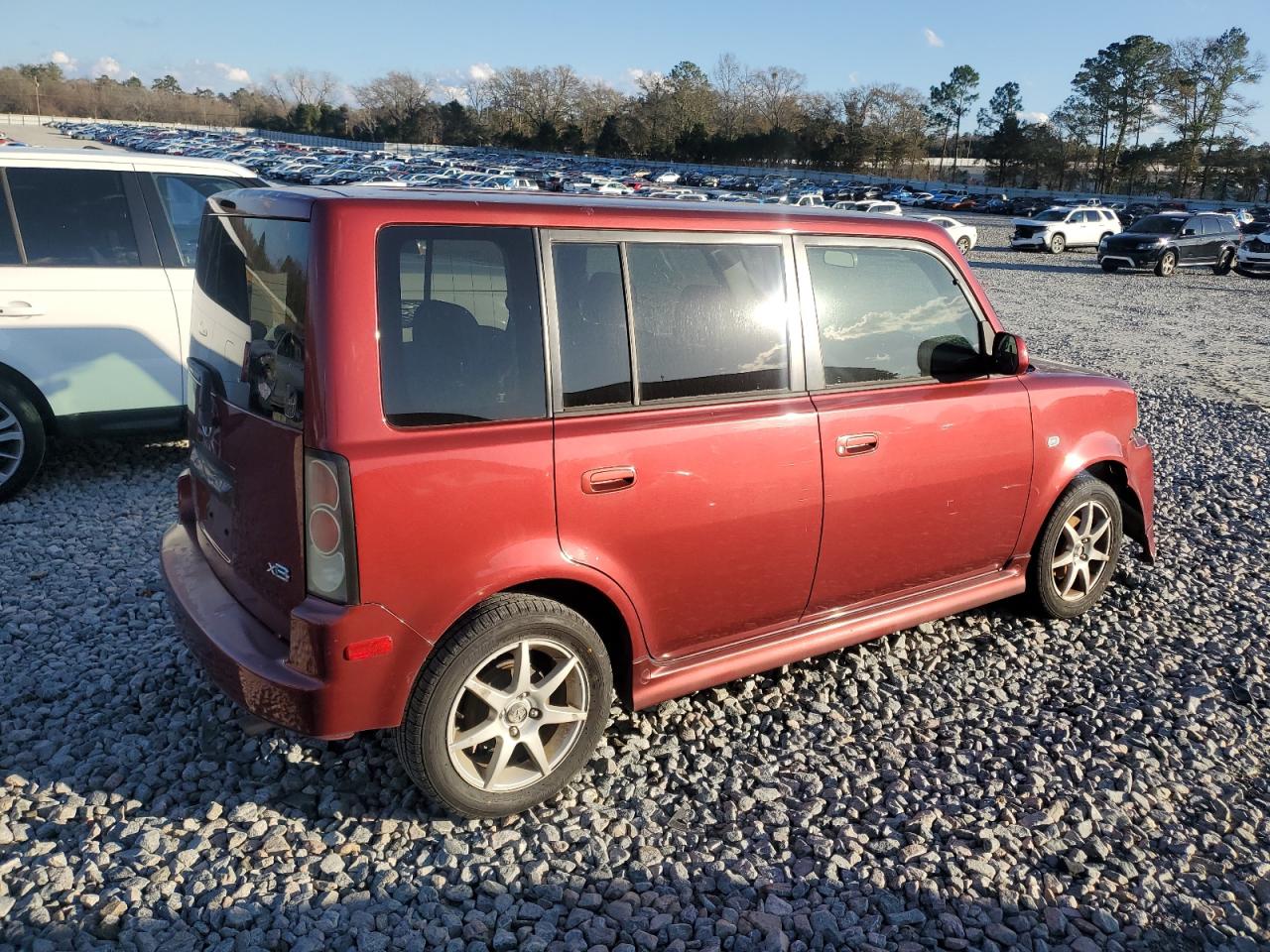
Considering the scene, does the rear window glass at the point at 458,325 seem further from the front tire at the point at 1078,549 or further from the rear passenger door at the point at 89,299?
the rear passenger door at the point at 89,299

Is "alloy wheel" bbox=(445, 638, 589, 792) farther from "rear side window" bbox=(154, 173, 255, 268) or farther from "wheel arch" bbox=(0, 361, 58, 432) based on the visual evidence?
"rear side window" bbox=(154, 173, 255, 268)

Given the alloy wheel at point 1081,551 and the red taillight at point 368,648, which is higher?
the red taillight at point 368,648

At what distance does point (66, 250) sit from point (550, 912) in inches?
200

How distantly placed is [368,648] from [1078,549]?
352 cm

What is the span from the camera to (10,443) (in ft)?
18.2

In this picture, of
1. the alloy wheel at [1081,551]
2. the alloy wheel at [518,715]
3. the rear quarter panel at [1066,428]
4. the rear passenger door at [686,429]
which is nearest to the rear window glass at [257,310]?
the rear passenger door at [686,429]

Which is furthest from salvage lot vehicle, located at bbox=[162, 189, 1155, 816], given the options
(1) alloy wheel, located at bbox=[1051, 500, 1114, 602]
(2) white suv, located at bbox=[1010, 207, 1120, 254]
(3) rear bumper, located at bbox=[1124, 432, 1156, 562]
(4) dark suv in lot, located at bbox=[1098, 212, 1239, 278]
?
(2) white suv, located at bbox=[1010, 207, 1120, 254]

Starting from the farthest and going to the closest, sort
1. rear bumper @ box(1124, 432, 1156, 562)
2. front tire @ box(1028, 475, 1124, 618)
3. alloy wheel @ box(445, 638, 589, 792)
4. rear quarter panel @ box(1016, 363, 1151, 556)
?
rear bumper @ box(1124, 432, 1156, 562) < front tire @ box(1028, 475, 1124, 618) < rear quarter panel @ box(1016, 363, 1151, 556) < alloy wheel @ box(445, 638, 589, 792)

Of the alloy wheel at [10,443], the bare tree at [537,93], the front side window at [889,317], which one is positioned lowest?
the alloy wheel at [10,443]

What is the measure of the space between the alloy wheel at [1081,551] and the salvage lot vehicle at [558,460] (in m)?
0.72

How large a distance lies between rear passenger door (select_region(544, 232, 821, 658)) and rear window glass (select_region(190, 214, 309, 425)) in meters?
0.76

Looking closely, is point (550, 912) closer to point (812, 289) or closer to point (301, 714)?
point (301, 714)

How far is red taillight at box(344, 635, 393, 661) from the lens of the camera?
2596 mm

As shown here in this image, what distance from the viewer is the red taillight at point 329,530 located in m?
2.52
